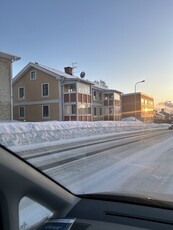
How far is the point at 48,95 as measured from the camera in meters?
38.8

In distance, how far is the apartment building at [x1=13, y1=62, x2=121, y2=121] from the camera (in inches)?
1502

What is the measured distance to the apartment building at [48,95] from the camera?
3816 cm

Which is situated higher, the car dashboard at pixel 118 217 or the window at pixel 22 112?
the window at pixel 22 112

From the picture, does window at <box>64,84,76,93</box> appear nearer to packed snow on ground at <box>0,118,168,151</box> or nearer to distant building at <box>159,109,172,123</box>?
packed snow on ground at <box>0,118,168,151</box>

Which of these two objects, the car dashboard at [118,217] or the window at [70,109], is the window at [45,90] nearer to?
the window at [70,109]

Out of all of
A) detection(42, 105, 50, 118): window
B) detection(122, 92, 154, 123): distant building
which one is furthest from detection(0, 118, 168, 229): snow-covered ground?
detection(122, 92, 154, 123): distant building

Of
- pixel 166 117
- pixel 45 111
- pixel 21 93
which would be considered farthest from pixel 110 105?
pixel 166 117

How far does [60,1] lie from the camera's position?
3.16 meters

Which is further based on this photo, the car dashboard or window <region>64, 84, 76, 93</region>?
window <region>64, 84, 76, 93</region>

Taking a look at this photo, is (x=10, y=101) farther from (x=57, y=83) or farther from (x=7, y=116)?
(x=57, y=83)

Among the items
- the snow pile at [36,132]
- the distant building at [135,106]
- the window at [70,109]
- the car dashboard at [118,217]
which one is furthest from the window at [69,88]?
the car dashboard at [118,217]

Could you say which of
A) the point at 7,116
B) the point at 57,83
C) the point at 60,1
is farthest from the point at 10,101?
Result: the point at 60,1

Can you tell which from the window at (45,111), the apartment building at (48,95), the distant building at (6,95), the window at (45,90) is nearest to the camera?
the distant building at (6,95)

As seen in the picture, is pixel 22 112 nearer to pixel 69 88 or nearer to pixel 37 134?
pixel 69 88
